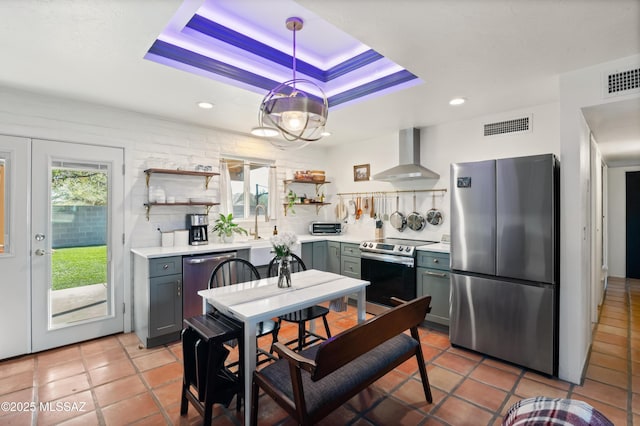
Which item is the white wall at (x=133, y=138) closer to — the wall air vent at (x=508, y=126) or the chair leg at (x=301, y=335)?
the chair leg at (x=301, y=335)

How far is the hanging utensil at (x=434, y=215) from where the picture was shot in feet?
13.1

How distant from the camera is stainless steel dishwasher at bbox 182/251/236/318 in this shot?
320cm

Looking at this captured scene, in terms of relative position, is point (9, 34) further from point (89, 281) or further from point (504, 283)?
point (504, 283)

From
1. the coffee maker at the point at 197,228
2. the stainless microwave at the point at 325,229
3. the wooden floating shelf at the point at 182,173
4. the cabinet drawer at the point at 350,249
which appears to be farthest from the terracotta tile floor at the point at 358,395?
the stainless microwave at the point at 325,229

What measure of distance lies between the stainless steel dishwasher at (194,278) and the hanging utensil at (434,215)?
2644 millimetres

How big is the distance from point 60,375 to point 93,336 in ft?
2.25

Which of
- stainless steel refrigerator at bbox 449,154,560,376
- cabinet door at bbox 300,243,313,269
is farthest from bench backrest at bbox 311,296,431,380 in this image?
cabinet door at bbox 300,243,313,269

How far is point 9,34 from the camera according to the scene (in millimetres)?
1912

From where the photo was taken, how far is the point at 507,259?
8.63 feet

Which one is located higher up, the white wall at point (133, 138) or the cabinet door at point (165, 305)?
the white wall at point (133, 138)

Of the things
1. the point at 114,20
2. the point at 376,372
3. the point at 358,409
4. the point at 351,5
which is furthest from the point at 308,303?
the point at 114,20

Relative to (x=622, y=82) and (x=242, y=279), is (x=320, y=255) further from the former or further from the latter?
(x=622, y=82)

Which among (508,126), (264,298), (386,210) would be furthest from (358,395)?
(508,126)

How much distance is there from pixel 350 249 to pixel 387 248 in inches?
25.7
